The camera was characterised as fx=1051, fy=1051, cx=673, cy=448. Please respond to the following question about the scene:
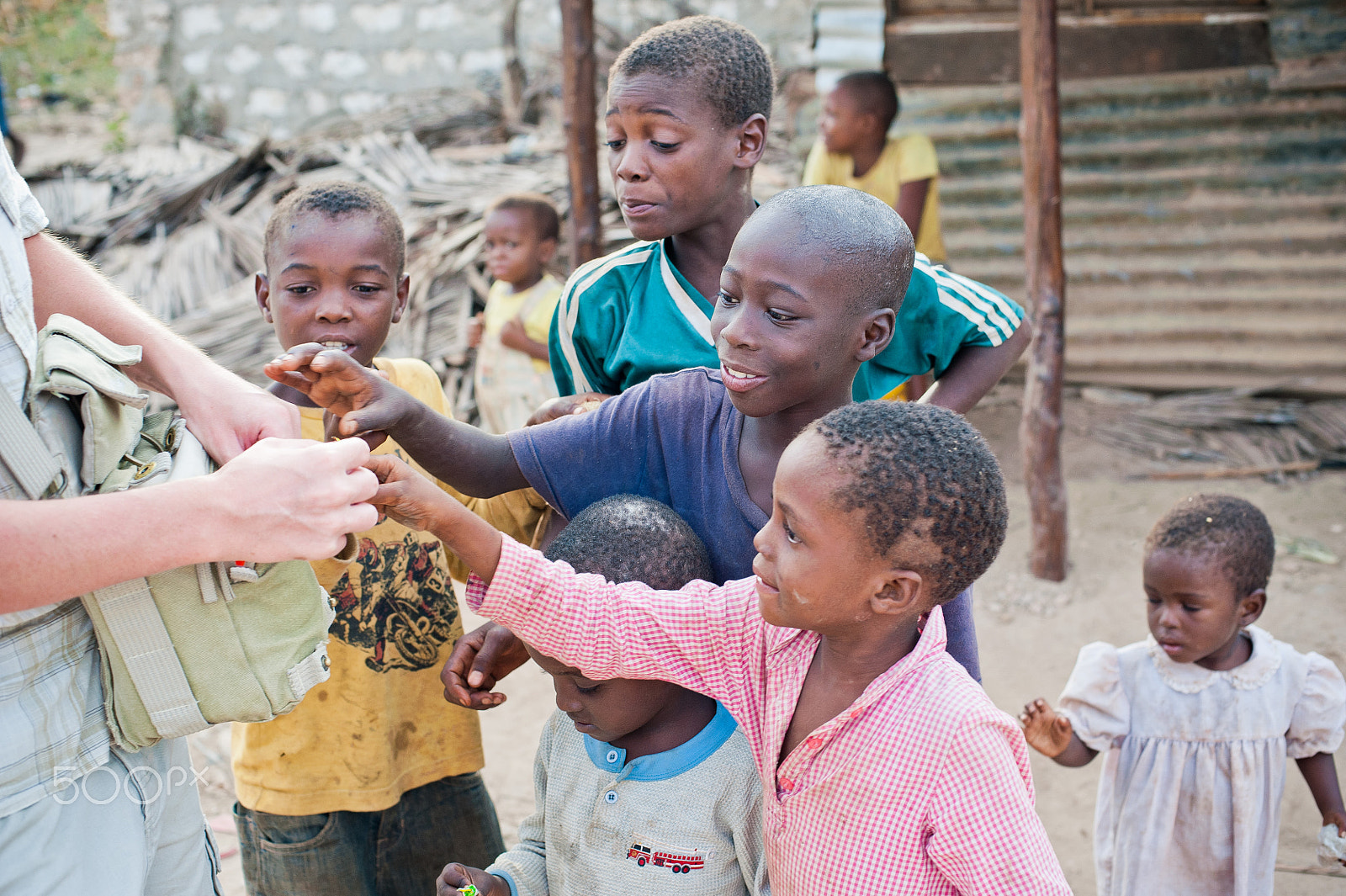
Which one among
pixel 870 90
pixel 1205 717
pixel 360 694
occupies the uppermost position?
pixel 870 90

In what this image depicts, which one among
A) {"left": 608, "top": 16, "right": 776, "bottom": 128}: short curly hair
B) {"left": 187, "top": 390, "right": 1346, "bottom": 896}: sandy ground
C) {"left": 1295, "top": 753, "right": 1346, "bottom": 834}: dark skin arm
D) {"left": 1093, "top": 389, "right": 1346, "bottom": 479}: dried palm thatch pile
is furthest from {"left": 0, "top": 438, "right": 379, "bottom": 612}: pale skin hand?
{"left": 1093, "top": 389, "right": 1346, "bottom": 479}: dried palm thatch pile

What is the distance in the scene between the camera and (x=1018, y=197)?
245 inches

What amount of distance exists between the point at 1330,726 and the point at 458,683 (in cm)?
196

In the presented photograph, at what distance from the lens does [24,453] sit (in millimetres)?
1210

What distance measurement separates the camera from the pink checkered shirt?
4.42 feet

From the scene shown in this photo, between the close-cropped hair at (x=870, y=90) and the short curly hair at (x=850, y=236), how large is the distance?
3444 millimetres

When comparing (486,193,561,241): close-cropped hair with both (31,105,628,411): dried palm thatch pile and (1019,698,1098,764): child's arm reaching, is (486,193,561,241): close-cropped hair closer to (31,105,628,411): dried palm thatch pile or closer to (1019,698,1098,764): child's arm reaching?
(31,105,628,411): dried palm thatch pile

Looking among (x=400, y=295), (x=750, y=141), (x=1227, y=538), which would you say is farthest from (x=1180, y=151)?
(x=400, y=295)

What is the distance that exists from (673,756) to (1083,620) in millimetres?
3262

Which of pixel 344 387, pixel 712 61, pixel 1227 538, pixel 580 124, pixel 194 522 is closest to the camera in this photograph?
pixel 194 522

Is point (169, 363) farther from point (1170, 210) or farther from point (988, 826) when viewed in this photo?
point (1170, 210)

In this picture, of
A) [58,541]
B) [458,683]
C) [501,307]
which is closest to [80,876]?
[58,541]

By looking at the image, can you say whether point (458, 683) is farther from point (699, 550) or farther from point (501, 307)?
point (501, 307)

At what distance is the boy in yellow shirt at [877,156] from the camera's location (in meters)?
4.95
